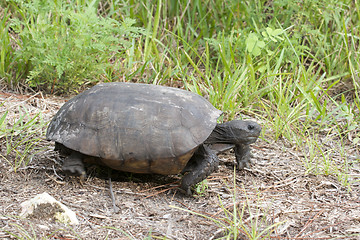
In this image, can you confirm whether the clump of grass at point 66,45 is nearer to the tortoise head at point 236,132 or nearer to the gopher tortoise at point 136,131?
the gopher tortoise at point 136,131

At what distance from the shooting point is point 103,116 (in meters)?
2.90

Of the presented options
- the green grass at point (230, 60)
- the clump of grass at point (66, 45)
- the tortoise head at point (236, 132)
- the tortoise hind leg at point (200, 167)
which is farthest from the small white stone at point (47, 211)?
the clump of grass at point (66, 45)

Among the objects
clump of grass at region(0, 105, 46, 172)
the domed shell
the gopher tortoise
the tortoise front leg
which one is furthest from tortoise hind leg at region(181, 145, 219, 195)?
clump of grass at region(0, 105, 46, 172)

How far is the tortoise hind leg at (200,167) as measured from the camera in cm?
297

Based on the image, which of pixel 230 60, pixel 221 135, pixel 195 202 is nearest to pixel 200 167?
pixel 195 202

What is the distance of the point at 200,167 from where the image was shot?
3.01 m

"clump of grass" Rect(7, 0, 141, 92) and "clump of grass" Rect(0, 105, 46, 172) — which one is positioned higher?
"clump of grass" Rect(7, 0, 141, 92)

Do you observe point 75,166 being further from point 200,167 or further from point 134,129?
point 200,167

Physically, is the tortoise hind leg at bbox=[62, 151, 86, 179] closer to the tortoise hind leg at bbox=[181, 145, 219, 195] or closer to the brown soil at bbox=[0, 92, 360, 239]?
the brown soil at bbox=[0, 92, 360, 239]

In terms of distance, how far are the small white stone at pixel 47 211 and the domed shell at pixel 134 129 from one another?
1.72 feet

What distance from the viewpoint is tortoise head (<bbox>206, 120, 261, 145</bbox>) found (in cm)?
330

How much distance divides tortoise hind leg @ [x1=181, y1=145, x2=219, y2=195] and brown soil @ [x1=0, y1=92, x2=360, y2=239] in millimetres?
129

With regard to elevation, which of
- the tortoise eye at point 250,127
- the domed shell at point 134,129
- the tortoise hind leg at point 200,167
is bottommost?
the tortoise hind leg at point 200,167

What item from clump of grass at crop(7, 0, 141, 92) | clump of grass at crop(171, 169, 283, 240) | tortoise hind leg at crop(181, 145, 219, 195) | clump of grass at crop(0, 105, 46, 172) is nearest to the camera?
clump of grass at crop(171, 169, 283, 240)
